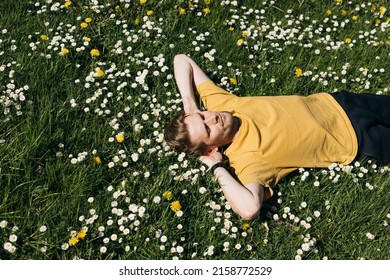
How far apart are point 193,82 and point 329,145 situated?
1333mm

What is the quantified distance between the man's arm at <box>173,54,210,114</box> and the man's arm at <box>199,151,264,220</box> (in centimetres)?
78

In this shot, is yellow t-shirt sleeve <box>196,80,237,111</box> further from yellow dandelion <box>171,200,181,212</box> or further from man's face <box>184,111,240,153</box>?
yellow dandelion <box>171,200,181,212</box>

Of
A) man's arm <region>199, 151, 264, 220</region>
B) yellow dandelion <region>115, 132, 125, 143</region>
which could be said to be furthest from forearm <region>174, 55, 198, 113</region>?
man's arm <region>199, 151, 264, 220</region>

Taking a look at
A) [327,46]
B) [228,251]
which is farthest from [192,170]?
[327,46]

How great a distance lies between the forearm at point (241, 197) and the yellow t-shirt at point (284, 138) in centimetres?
8

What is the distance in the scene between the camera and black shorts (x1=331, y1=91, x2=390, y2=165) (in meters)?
3.85

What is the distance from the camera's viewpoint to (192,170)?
3.71 metres

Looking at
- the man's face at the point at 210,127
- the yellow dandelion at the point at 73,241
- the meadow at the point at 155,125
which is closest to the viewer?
the yellow dandelion at the point at 73,241

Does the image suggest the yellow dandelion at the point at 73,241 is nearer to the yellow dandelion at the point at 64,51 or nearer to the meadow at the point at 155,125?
the meadow at the point at 155,125

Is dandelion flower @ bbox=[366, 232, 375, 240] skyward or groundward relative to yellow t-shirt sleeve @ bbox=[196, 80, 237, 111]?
groundward

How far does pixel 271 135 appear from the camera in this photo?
368cm

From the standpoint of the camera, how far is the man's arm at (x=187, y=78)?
413 centimetres

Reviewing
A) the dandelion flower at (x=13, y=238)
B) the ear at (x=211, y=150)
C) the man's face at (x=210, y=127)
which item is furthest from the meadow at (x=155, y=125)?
the man's face at (x=210, y=127)

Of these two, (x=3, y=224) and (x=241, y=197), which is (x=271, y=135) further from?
(x=3, y=224)
